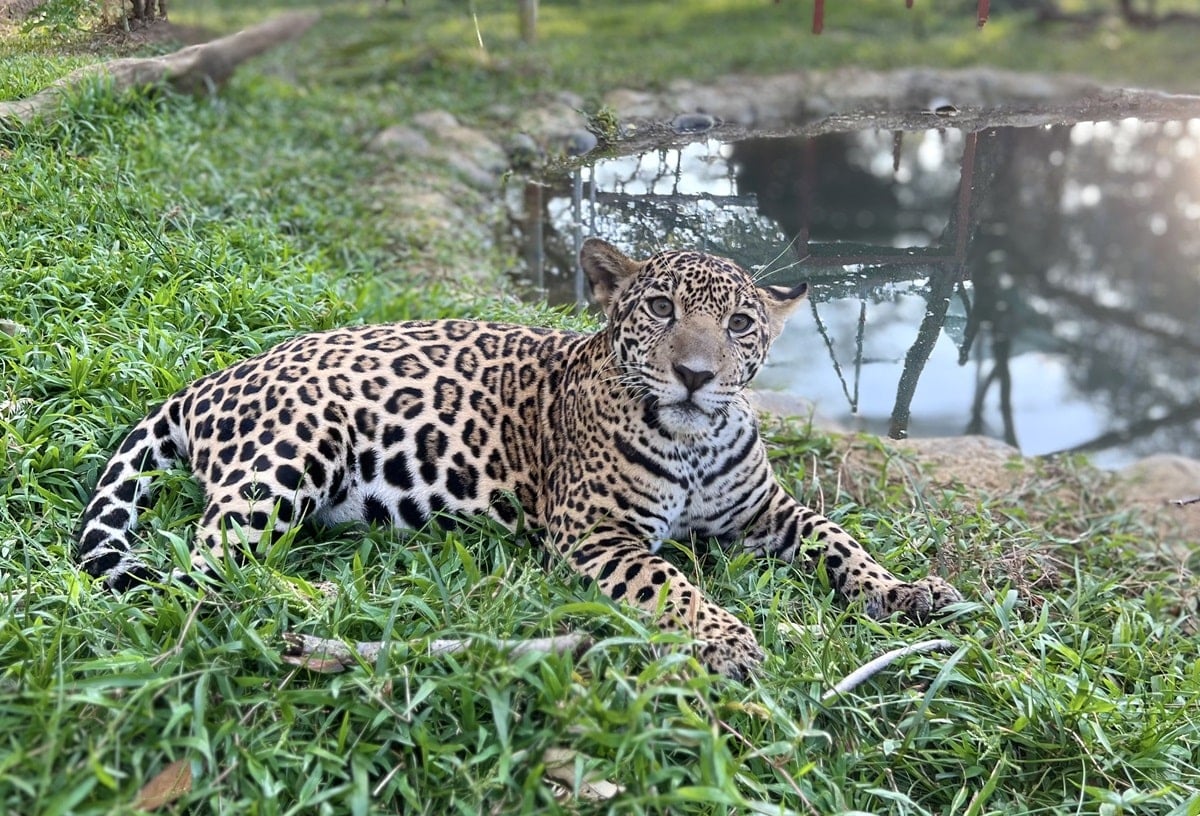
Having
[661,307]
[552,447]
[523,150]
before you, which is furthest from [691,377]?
[523,150]

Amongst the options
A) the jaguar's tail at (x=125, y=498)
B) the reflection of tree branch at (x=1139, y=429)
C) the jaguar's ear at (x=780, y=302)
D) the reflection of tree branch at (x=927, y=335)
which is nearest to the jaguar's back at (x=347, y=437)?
the jaguar's tail at (x=125, y=498)

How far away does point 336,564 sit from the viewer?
490 centimetres

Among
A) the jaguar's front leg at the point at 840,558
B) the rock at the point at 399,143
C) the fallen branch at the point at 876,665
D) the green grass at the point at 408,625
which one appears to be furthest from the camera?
the rock at the point at 399,143

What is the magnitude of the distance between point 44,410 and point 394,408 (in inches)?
71.6

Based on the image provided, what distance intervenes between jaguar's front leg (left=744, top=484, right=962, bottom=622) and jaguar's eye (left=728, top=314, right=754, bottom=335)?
3.28ft

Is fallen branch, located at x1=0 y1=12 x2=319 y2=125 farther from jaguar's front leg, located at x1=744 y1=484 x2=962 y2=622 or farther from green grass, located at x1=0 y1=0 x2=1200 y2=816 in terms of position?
jaguar's front leg, located at x1=744 y1=484 x2=962 y2=622

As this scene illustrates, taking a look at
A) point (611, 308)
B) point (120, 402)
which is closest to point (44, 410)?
point (120, 402)

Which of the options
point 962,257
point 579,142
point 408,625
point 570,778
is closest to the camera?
point 570,778

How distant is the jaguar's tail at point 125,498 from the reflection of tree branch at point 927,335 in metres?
4.04

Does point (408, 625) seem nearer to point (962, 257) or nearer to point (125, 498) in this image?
point (125, 498)

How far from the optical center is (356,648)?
382 centimetres

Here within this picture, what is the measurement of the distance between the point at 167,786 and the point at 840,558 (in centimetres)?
311

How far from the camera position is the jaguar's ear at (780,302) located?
505 centimetres

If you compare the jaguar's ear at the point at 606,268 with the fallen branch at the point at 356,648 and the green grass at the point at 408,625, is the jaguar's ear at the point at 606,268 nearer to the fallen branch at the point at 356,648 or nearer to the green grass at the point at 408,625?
the green grass at the point at 408,625
